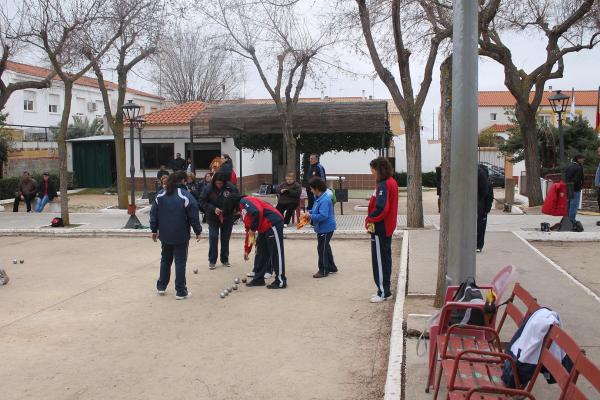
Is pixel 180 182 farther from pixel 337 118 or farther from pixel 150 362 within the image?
pixel 337 118

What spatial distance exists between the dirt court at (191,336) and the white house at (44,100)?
26.6m

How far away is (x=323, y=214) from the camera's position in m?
9.05

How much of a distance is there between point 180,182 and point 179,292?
1405 mm

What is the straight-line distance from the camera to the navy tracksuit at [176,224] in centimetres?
809

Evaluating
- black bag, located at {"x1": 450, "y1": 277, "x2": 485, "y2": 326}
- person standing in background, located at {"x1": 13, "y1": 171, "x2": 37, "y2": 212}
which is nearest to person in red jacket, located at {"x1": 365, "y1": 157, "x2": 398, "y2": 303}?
black bag, located at {"x1": 450, "y1": 277, "x2": 485, "y2": 326}

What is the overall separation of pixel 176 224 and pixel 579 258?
673 cm

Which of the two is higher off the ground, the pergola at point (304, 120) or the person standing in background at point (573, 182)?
the pergola at point (304, 120)

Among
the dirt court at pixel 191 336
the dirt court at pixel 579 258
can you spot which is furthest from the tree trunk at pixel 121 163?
the dirt court at pixel 579 258

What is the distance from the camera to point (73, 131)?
38188 mm

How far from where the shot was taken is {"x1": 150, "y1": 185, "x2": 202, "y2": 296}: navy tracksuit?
8.09 metres

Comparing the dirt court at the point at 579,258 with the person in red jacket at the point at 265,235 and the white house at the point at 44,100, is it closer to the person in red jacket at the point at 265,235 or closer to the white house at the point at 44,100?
the person in red jacket at the point at 265,235

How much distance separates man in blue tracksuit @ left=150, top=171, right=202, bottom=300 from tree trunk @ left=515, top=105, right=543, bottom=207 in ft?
47.3

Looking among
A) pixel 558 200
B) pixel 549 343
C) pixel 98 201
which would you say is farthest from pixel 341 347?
pixel 98 201

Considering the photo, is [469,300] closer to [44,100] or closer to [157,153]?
[157,153]
